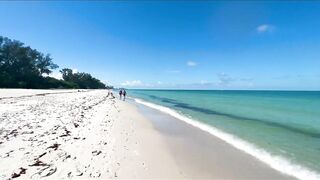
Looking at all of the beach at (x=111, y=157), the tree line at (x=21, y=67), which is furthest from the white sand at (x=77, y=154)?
the tree line at (x=21, y=67)

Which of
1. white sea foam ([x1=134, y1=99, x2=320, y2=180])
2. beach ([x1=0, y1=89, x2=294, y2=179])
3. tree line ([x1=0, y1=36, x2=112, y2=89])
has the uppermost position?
tree line ([x1=0, y1=36, x2=112, y2=89])

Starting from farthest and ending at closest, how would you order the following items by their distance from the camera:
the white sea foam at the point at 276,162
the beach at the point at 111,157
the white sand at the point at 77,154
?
1. the white sea foam at the point at 276,162
2. the beach at the point at 111,157
3. the white sand at the point at 77,154

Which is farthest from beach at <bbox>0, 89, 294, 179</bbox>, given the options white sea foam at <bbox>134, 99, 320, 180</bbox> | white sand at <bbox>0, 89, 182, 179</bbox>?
white sea foam at <bbox>134, 99, 320, 180</bbox>

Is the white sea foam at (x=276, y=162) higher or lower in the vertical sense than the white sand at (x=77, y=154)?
lower

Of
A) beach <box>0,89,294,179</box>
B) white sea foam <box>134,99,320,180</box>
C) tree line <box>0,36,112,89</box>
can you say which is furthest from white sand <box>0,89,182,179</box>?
tree line <box>0,36,112,89</box>

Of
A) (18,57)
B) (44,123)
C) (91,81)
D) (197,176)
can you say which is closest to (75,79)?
(91,81)

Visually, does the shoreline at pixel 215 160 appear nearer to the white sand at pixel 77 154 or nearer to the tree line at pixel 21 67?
the white sand at pixel 77 154

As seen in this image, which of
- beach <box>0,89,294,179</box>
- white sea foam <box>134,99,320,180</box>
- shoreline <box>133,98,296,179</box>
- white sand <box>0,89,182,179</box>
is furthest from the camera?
white sea foam <box>134,99,320,180</box>

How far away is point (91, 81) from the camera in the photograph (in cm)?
16488

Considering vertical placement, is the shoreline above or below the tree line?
below

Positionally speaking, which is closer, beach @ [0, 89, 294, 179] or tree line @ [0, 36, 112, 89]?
beach @ [0, 89, 294, 179]

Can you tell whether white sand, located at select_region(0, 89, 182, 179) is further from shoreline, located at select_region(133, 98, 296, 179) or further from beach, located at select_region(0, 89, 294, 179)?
shoreline, located at select_region(133, 98, 296, 179)

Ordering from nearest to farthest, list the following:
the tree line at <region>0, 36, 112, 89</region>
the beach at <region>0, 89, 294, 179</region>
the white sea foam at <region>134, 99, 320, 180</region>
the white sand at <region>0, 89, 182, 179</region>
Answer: the white sand at <region>0, 89, 182, 179</region>, the beach at <region>0, 89, 294, 179</region>, the white sea foam at <region>134, 99, 320, 180</region>, the tree line at <region>0, 36, 112, 89</region>

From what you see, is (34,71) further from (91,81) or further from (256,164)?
(256,164)
